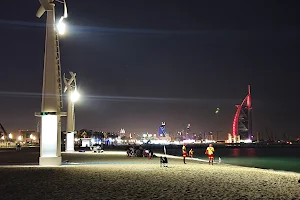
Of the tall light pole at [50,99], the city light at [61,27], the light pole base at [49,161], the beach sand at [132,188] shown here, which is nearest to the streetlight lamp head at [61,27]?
the city light at [61,27]

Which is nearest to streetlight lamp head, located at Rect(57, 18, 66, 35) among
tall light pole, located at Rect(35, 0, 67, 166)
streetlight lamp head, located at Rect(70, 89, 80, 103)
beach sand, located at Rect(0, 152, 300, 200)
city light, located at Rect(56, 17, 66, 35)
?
city light, located at Rect(56, 17, 66, 35)

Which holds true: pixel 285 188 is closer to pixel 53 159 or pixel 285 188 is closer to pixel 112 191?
pixel 112 191

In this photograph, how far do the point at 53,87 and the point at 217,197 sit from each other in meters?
13.7

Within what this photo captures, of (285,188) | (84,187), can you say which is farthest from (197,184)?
(84,187)

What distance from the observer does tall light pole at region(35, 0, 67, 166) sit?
72.3 feet

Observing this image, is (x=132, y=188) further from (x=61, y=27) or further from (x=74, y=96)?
(x=74, y=96)

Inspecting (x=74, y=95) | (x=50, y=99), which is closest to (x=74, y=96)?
(x=74, y=95)

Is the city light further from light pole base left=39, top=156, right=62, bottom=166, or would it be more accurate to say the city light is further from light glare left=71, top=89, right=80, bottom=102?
light glare left=71, top=89, right=80, bottom=102

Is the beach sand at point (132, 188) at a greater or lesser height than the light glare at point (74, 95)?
lesser

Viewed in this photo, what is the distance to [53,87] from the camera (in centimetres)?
2231

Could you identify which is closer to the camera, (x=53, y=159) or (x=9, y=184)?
(x=9, y=184)

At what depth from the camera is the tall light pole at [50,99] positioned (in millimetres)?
22045

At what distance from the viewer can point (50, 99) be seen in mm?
22203

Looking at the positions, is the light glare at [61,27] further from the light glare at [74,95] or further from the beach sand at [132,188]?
the light glare at [74,95]
